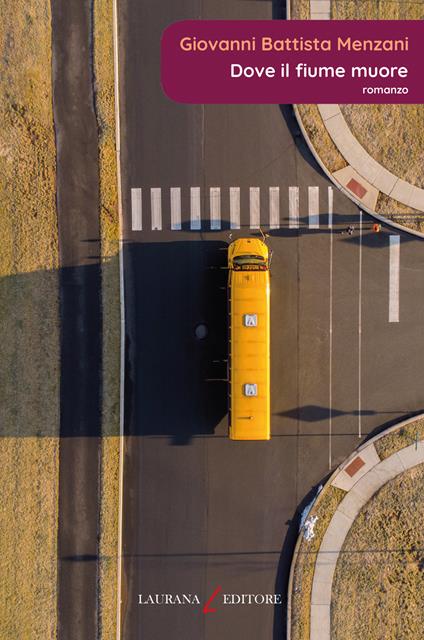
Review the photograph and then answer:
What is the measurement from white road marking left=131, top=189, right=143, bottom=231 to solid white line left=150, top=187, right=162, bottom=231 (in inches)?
21.0

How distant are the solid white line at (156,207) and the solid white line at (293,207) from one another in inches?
227

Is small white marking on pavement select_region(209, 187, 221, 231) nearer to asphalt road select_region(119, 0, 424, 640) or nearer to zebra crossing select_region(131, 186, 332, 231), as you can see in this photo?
zebra crossing select_region(131, 186, 332, 231)

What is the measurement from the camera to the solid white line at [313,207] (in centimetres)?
2375

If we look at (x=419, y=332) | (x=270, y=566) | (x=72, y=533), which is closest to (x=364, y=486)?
(x=270, y=566)

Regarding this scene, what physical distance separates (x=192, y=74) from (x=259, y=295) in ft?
34.2

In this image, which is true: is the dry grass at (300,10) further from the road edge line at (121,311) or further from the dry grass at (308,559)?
the dry grass at (308,559)

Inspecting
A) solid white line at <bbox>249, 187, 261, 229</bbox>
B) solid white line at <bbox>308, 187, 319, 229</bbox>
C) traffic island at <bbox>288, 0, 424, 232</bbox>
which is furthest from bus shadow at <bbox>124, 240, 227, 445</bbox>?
traffic island at <bbox>288, 0, 424, 232</bbox>

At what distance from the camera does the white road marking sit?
23.6 meters

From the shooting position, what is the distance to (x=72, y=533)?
23609 millimetres

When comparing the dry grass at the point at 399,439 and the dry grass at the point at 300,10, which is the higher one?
the dry grass at the point at 300,10

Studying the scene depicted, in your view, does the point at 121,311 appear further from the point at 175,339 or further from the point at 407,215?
the point at 407,215

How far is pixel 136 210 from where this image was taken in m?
23.7

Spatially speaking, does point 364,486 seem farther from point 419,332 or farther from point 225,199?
point 225,199

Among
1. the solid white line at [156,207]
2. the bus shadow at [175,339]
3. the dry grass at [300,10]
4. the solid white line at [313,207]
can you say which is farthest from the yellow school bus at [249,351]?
the dry grass at [300,10]
